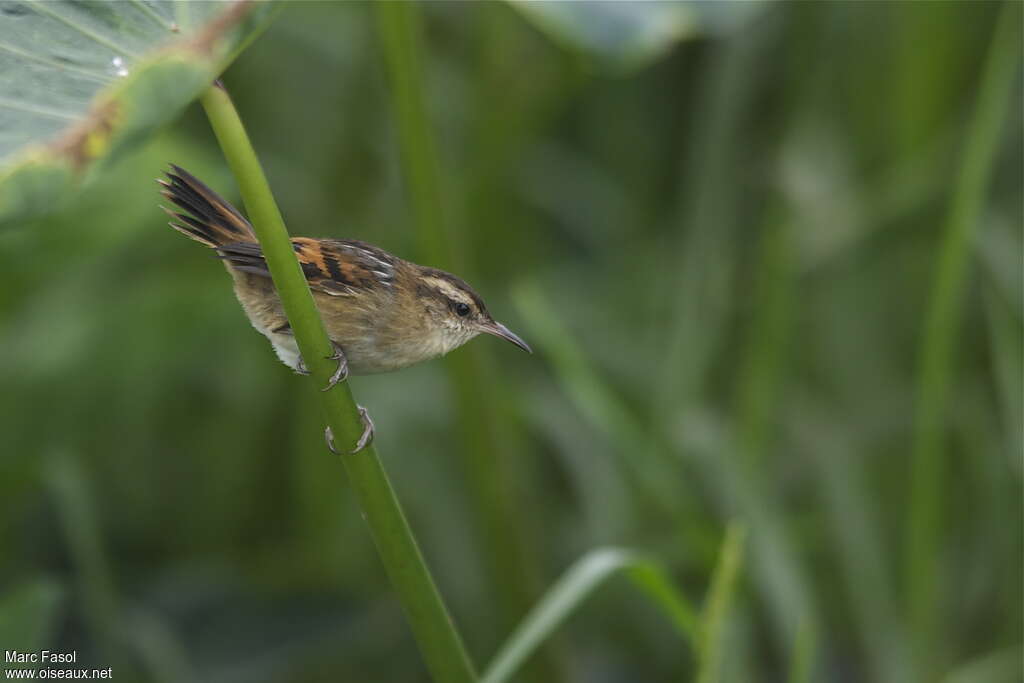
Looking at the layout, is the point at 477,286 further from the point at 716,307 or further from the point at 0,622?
the point at 0,622

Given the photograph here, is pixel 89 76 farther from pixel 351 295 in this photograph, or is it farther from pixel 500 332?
pixel 500 332

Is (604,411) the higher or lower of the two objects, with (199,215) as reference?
lower

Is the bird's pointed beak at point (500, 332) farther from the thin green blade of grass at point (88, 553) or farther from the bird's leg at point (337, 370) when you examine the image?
the thin green blade of grass at point (88, 553)

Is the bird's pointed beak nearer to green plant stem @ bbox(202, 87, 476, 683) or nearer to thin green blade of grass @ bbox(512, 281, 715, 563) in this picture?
green plant stem @ bbox(202, 87, 476, 683)

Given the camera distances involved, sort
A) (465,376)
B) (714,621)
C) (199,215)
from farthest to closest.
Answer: (465,376), (714,621), (199,215)

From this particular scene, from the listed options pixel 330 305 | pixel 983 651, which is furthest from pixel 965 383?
pixel 330 305

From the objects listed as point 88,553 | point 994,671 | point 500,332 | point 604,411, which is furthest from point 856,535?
point 88,553

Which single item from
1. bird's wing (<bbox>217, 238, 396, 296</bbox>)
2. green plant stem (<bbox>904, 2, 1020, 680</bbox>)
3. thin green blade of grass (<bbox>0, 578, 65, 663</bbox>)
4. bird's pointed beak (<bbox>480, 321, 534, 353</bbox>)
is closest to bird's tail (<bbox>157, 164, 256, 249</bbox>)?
bird's wing (<bbox>217, 238, 396, 296</bbox>)
